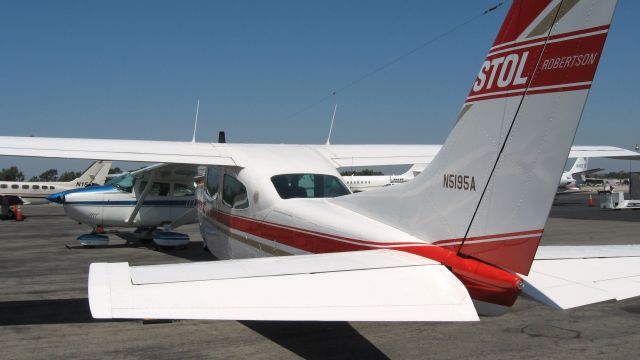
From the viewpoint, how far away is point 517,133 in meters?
3.80

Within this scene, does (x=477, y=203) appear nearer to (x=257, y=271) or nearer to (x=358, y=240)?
(x=358, y=240)

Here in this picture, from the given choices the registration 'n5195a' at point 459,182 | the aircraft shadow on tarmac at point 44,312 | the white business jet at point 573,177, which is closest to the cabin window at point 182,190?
the aircraft shadow on tarmac at point 44,312

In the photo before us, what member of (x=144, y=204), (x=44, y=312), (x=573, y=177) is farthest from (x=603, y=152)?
(x=573, y=177)

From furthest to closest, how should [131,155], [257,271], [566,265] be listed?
[131,155] < [566,265] < [257,271]

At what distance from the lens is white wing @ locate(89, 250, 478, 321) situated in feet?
10.7

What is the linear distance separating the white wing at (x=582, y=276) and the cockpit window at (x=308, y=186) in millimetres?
2770

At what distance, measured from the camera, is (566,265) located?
14.4 feet

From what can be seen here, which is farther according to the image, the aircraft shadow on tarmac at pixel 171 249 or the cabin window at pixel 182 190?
the cabin window at pixel 182 190

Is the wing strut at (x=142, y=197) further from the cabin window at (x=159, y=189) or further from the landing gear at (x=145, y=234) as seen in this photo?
the landing gear at (x=145, y=234)

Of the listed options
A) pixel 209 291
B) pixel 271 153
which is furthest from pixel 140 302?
pixel 271 153

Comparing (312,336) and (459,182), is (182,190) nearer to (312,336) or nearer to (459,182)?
(312,336)

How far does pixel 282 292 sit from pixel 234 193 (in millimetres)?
4103

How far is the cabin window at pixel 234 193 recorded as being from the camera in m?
7.25

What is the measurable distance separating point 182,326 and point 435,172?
345cm
